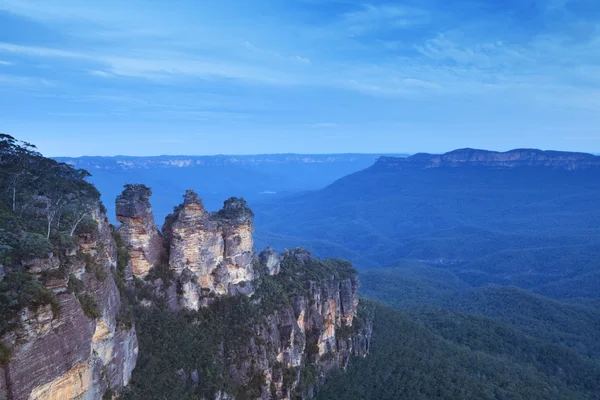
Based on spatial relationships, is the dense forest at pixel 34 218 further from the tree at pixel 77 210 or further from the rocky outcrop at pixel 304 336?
the rocky outcrop at pixel 304 336

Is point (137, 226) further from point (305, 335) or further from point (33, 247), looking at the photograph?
point (305, 335)

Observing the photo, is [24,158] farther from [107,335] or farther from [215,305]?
[215,305]

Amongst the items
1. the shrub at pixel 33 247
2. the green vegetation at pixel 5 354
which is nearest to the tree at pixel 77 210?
the shrub at pixel 33 247

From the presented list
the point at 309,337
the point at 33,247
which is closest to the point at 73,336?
the point at 33,247

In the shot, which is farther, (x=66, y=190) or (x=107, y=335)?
(x=66, y=190)

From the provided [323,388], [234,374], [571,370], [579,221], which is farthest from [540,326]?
[579,221]
